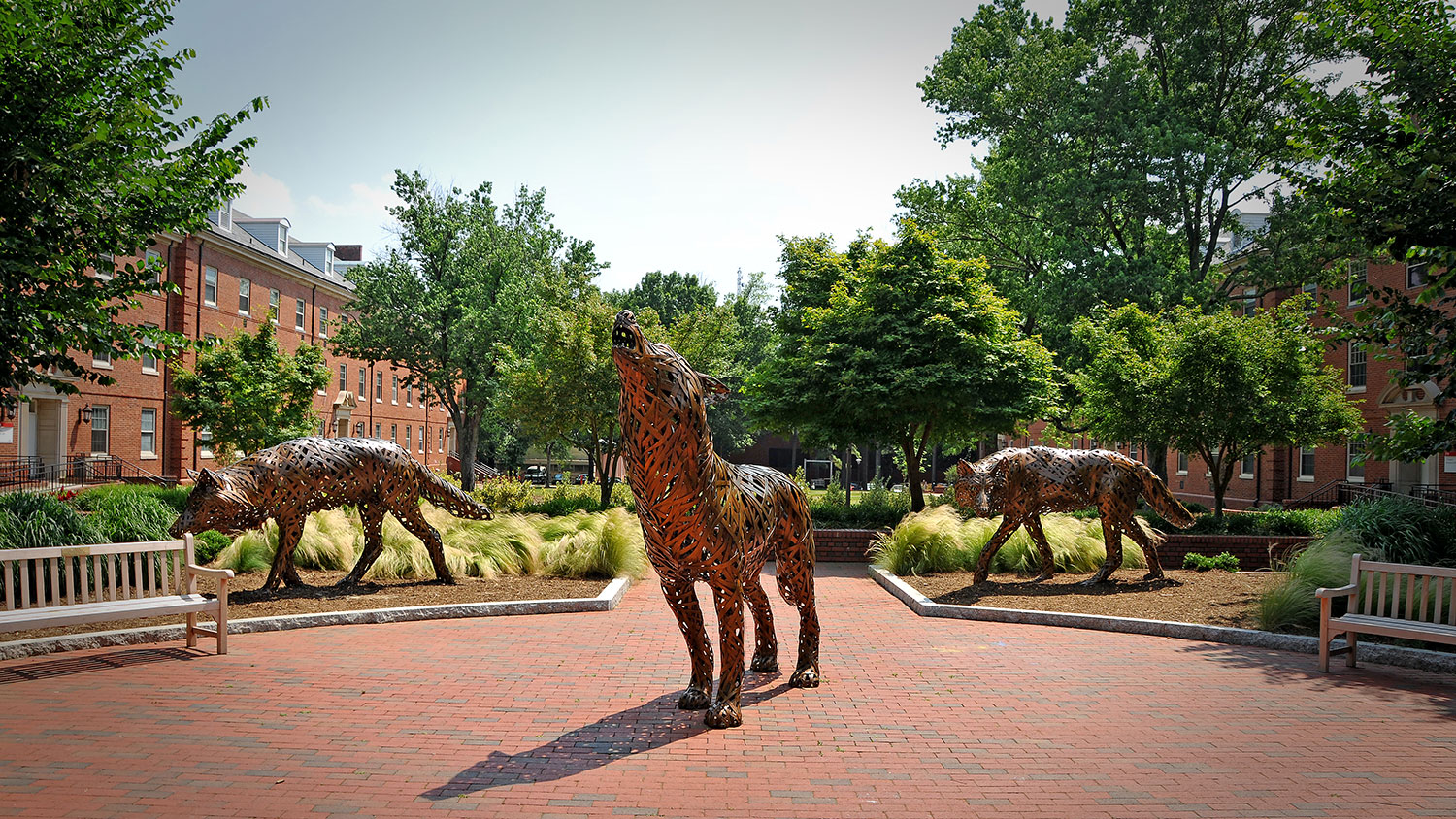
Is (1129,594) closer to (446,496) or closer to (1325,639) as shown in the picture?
(1325,639)

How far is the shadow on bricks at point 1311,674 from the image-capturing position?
23.4 ft

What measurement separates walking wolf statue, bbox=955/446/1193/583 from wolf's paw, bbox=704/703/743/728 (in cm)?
661

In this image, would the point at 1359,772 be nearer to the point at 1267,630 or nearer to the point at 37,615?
the point at 1267,630

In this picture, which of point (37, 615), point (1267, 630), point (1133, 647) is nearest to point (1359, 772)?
point (1133, 647)

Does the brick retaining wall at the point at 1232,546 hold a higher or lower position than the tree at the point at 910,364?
lower

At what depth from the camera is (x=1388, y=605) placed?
8953 mm

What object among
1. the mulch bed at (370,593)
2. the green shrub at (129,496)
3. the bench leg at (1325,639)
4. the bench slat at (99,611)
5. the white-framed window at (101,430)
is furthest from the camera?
the white-framed window at (101,430)

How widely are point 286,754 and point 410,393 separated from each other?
166 feet

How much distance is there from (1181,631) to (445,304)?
27216mm

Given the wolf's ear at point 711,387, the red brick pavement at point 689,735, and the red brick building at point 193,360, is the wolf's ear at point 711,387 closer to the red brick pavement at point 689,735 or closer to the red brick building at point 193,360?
the red brick pavement at point 689,735

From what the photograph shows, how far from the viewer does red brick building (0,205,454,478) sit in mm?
28969

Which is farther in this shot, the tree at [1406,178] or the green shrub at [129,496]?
the green shrub at [129,496]

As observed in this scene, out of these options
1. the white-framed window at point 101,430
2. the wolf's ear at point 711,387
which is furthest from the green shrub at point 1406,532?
the white-framed window at point 101,430

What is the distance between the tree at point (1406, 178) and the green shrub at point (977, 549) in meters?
4.64
